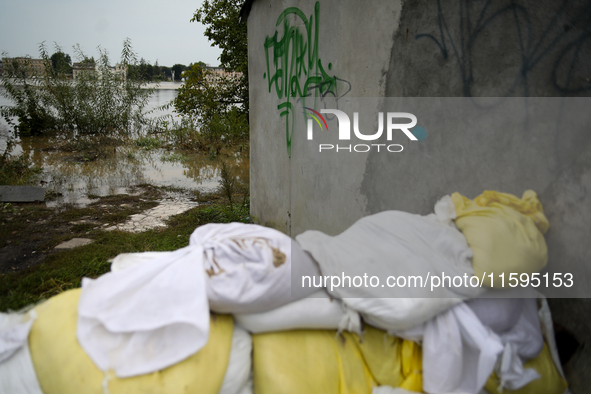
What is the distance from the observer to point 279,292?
122 cm

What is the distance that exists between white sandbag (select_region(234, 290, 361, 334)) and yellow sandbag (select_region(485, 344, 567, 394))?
1.61 feet

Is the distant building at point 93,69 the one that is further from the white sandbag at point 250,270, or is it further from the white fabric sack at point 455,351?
the white fabric sack at point 455,351

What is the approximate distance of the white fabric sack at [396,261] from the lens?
124cm

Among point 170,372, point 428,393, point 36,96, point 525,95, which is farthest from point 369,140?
point 36,96

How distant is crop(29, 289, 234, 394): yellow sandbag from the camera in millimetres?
1046

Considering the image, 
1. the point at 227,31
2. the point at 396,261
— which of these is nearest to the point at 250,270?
the point at 396,261

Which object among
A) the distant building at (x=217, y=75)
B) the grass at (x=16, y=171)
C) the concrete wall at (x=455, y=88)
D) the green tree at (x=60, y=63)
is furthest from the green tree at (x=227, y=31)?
the concrete wall at (x=455, y=88)

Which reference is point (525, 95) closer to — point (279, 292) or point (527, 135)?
point (527, 135)

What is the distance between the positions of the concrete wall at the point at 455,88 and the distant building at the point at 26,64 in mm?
8923

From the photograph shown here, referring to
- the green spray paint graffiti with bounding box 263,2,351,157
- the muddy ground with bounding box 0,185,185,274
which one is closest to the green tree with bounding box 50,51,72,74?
the muddy ground with bounding box 0,185,185,274

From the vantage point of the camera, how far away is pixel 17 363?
1.10m

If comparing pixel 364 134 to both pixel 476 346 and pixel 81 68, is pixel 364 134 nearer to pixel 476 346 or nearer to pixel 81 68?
pixel 476 346

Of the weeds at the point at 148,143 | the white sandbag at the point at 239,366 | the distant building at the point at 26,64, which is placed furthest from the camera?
the weeds at the point at 148,143

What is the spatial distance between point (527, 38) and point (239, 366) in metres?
1.52
